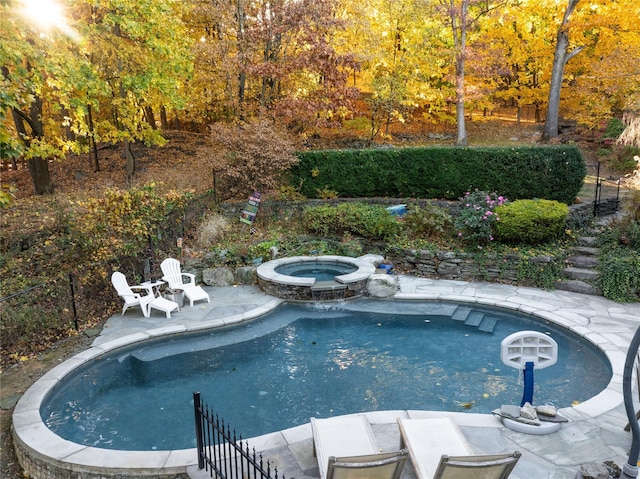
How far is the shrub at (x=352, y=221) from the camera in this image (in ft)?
35.3

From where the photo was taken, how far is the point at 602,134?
A: 17812 mm

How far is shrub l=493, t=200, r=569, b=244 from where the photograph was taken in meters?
9.51

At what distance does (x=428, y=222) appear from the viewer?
34.7 ft

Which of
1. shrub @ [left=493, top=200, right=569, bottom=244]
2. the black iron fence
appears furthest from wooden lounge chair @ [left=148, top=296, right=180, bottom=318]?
shrub @ [left=493, top=200, right=569, bottom=244]

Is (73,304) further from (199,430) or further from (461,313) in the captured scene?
(461,313)

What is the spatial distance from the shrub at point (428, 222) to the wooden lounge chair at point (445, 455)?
259 inches

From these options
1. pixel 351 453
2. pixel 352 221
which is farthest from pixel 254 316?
pixel 351 453

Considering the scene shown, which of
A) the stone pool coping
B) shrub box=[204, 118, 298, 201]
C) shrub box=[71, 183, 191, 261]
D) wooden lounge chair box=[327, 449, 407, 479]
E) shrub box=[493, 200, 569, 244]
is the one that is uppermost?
shrub box=[204, 118, 298, 201]

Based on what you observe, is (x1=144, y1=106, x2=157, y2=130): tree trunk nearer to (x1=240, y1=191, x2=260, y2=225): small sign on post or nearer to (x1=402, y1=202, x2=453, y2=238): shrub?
(x1=240, y1=191, x2=260, y2=225): small sign on post

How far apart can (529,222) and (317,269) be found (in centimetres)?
456

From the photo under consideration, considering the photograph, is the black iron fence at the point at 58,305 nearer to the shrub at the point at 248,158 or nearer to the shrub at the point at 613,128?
the shrub at the point at 248,158

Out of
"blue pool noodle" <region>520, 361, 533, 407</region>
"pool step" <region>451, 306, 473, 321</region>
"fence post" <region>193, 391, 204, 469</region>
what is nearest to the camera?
"fence post" <region>193, 391, 204, 469</region>

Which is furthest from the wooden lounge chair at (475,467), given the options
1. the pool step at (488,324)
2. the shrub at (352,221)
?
the shrub at (352,221)

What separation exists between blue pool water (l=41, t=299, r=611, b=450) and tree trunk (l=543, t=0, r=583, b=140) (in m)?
13.0
